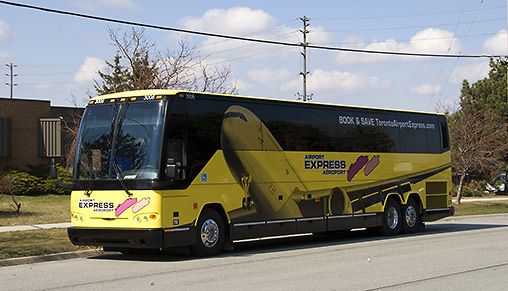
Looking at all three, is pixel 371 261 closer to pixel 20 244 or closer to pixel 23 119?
pixel 20 244

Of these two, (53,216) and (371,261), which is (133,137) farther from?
(53,216)

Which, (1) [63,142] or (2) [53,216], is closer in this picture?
(2) [53,216]

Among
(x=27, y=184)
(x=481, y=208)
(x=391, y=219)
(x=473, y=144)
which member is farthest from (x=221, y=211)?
(x=473, y=144)

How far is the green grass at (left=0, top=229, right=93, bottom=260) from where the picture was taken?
16.1 metres

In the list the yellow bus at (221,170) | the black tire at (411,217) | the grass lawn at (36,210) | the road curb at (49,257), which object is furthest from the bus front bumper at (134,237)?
the black tire at (411,217)

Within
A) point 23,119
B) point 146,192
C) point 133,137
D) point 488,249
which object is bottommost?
point 488,249

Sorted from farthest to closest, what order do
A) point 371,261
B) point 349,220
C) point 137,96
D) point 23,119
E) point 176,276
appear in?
point 23,119 < point 349,220 < point 137,96 < point 371,261 < point 176,276

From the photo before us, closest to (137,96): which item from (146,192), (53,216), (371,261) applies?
(146,192)

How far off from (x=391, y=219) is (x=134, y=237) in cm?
933

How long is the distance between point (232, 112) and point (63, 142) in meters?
26.6

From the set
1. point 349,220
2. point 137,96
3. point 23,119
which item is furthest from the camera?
point 23,119

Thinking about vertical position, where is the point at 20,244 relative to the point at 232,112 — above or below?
below

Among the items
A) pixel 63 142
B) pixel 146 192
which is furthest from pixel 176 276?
pixel 63 142

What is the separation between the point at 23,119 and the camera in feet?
137
